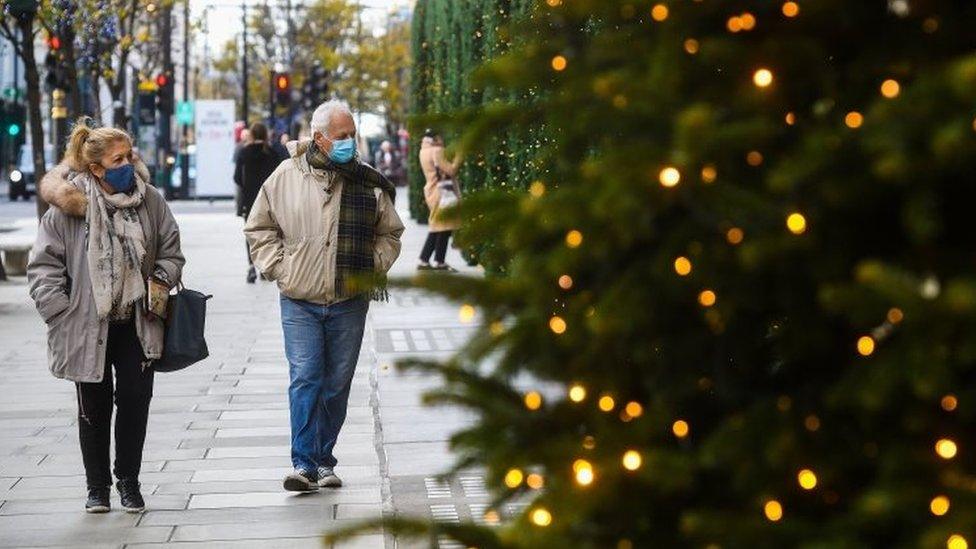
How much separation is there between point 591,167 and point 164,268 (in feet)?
17.7

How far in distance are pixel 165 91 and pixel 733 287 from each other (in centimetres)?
4687

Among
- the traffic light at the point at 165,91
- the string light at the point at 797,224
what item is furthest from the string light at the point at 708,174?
the traffic light at the point at 165,91

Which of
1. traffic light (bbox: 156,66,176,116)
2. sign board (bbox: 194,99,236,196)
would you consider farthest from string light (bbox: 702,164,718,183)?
sign board (bbox: 194,99,236,196)

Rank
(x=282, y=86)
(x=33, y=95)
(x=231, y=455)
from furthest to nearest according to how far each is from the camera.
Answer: (x=282, y=86)
(x=33, y=95)
(x=231, y=455)

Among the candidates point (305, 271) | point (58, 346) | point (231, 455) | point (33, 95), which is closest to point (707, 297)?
point (58, 346)

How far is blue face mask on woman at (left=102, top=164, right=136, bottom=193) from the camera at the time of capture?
792cm

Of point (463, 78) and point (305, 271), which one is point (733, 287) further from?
point (463, 78)

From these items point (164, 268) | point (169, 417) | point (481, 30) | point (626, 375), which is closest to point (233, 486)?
point (164, 268)

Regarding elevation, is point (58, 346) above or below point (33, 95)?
above

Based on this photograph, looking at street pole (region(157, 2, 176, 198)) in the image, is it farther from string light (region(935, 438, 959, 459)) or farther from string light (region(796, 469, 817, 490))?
string light (region(935, 438, 959, 459))

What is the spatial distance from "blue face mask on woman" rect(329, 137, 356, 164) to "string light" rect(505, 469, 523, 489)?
5402mm

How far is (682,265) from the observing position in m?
2.86

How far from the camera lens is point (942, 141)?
7.88ft

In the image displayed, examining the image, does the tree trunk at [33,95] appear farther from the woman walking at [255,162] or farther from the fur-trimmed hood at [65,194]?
the fur-trimmed hood at [65,194]
